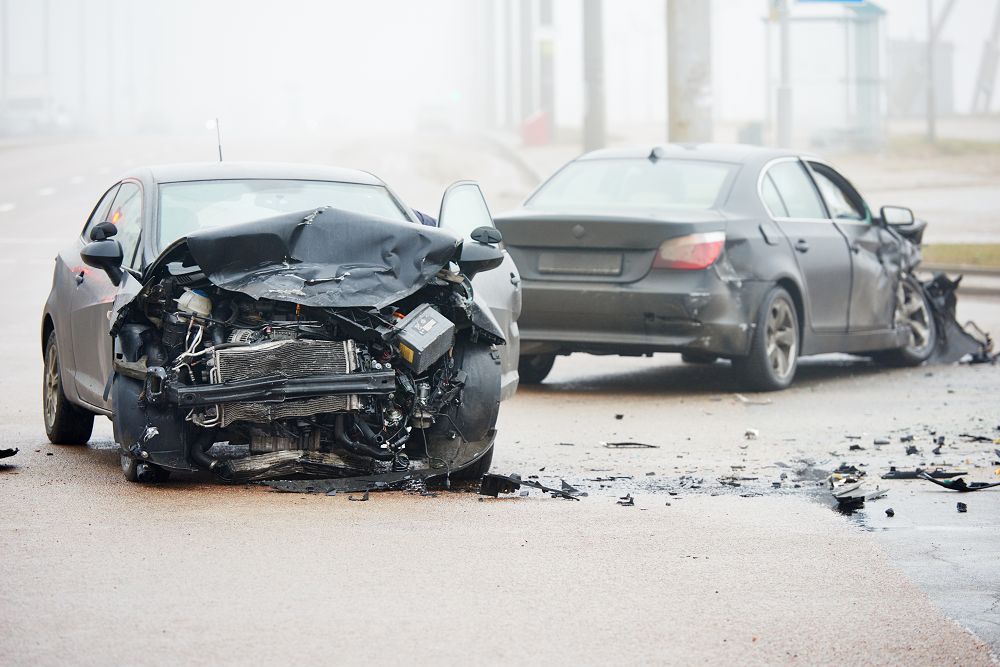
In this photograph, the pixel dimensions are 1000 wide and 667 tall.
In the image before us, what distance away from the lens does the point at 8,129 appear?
83.9 m

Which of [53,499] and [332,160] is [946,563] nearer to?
[53,499]

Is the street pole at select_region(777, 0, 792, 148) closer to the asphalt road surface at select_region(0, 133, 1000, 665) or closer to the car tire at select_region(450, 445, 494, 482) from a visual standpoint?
the asphalt road surface at select_region(0, 133, 1000, 665)

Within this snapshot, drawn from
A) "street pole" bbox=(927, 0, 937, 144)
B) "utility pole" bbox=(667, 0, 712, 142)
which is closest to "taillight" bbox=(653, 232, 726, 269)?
"utility pole" bbox=(667, 0, 712, 142)

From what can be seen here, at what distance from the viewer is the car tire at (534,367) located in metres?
11.9

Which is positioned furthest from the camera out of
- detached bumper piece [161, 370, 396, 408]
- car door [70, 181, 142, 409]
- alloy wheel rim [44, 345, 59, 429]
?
alloy wheel rim [44, 345, 59, 429]

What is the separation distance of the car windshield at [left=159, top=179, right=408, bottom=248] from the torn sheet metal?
641 centimetres

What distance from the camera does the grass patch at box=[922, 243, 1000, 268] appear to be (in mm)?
21094

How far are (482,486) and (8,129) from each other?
81.3 m

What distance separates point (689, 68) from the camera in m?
20.1

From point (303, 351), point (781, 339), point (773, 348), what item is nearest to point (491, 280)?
point (303, 351)

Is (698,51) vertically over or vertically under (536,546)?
over

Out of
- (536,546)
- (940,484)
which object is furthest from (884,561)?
(940,484)

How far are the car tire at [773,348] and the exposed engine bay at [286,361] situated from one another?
421cm

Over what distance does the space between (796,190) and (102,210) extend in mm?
5331
